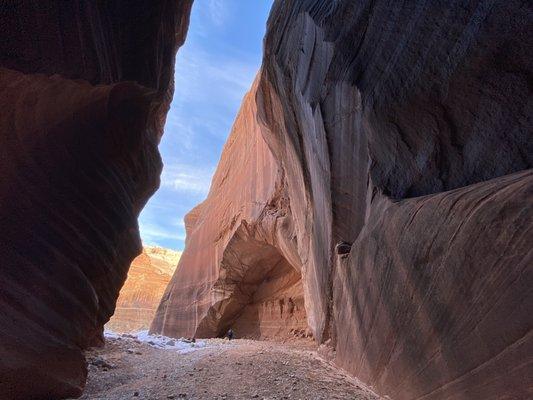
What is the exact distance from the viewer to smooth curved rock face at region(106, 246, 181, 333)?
38094 mm

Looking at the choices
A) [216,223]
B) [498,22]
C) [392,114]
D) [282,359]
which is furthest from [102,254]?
[216,223]

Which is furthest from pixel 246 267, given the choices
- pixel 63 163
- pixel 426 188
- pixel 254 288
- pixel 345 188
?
pixel 426 188

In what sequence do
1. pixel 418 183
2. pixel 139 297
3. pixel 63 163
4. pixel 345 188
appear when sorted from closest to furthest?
pixel 418 183 < pixel 63 163 < pixel 345 188 < pixel 139 297

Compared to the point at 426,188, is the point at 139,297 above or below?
above

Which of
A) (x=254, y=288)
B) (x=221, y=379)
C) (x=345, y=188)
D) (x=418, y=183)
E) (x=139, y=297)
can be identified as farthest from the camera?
(x=139, y=297)

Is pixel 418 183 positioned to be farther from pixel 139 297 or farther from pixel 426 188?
pixel 139 297

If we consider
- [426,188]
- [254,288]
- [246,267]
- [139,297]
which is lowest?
[426,188]

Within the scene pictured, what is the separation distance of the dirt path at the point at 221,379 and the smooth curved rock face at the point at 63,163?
0.58 metres

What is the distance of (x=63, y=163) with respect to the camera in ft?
15.3

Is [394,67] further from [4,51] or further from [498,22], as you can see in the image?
[4,51]

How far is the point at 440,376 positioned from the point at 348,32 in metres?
4.53

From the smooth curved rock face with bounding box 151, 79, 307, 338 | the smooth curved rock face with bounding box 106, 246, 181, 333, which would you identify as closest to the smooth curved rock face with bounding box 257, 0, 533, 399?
the smooth curved rock face with bounding box 151, 79, 307, 338

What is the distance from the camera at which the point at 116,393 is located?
409 cm

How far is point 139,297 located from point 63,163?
1454 inches
